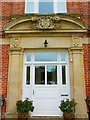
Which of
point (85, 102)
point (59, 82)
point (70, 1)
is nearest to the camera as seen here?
point (85, 102)

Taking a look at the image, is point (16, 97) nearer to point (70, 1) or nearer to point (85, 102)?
point (85, 102)

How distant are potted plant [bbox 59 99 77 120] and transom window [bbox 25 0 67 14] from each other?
3.46 m

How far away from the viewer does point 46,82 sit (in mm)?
7383

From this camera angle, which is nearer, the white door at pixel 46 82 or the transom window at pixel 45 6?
the white door at pixel 46 82

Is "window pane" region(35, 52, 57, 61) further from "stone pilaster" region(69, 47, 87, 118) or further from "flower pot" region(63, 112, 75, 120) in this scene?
"flower pot" region(63, 112, 75, 120)

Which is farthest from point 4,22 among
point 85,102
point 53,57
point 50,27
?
point 85,102

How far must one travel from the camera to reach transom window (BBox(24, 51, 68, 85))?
24.3 ft

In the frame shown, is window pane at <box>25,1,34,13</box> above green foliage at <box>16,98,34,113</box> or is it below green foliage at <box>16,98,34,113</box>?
above

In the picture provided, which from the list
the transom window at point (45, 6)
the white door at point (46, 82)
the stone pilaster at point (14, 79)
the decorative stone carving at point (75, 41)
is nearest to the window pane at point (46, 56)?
the white door at point (46, 82)

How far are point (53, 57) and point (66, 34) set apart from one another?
95 centimetres

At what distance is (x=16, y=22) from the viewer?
750 centimetres

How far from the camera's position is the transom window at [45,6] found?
25.9 ft

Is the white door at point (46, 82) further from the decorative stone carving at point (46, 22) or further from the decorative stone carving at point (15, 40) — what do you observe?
the decorative stone carving at point (46, 22)

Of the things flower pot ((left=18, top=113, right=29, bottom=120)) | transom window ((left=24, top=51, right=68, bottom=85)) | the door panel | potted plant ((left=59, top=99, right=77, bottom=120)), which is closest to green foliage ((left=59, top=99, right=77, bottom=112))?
potted plant ((left=59, top=99, right=77, bottom=120))
